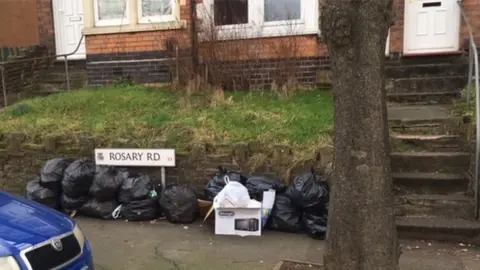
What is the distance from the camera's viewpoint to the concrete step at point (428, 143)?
5.96 m

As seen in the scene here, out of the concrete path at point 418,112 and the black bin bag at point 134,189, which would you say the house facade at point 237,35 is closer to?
the concrete path at point 418,112

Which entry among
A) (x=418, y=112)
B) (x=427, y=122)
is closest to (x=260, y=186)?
(x=427, y=122)

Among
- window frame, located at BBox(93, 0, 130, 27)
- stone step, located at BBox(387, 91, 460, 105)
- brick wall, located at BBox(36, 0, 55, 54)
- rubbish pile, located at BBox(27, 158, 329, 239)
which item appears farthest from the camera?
brick wall, located at BBox(36, 0, 55, 54)

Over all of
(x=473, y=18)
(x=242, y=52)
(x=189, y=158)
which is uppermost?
(x=473, y=18)

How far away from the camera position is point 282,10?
945 cm

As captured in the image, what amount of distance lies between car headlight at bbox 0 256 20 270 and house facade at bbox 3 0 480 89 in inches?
241

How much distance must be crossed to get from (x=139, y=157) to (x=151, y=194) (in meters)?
0.54

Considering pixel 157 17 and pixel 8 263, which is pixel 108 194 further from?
pixel 157 17

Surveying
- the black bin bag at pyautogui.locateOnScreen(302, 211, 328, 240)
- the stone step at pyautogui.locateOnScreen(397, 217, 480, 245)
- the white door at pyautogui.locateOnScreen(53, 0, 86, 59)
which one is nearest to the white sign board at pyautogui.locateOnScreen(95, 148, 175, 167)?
the black bin bag at pyautogui.locateOnScreen(302, 211, 328, 240)

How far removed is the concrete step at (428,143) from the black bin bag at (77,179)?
364 cm

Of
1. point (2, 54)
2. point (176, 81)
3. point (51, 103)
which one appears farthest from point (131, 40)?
point (2, 54)

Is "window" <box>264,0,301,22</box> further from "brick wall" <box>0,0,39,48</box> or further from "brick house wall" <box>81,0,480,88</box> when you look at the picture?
"brick wall" <box>0,0,39,48</box>

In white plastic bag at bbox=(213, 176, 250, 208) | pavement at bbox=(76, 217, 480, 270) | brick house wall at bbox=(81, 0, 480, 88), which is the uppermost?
brick house wall at bbox=(81, 0, 480, 88)

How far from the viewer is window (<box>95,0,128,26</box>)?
33.2ft
